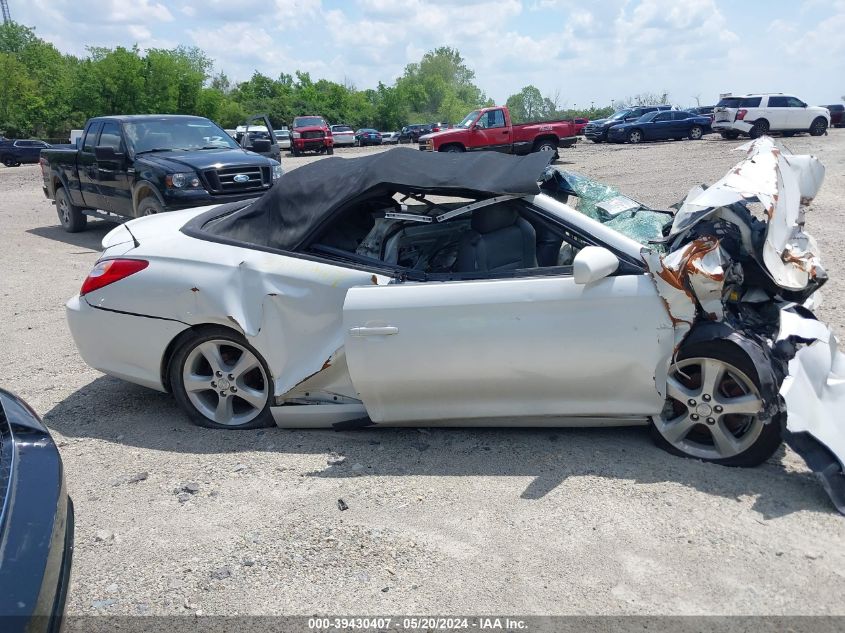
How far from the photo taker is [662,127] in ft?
108

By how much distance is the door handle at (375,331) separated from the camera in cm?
376

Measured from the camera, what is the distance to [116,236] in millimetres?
4891

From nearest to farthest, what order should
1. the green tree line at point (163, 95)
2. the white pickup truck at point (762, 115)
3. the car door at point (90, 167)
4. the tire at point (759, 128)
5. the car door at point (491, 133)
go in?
the car door at point (90, 167) → the car door at point (491, 133) → the white pickup truck at point (762, 115) → the tire at point (759, 128) → the green tree line at point (163, 95)

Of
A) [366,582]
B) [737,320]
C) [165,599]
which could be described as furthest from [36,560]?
[737,320]

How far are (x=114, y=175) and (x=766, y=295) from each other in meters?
9.60

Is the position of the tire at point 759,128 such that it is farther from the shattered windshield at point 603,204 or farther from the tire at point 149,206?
the shattered windshield at point 603,204

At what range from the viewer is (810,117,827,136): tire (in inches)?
1240

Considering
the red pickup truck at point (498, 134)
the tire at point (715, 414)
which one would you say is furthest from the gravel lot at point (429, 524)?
the red pickup truck at point (498, 134)

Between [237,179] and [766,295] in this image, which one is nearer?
[766,295]

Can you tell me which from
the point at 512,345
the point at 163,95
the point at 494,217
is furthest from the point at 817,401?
the point at 163,95

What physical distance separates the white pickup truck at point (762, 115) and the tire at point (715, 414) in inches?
1167

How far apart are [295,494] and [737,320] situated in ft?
8.24

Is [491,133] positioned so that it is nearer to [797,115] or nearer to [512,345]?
[797,115]

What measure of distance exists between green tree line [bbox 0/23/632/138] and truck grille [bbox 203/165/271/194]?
4184 centimetres
